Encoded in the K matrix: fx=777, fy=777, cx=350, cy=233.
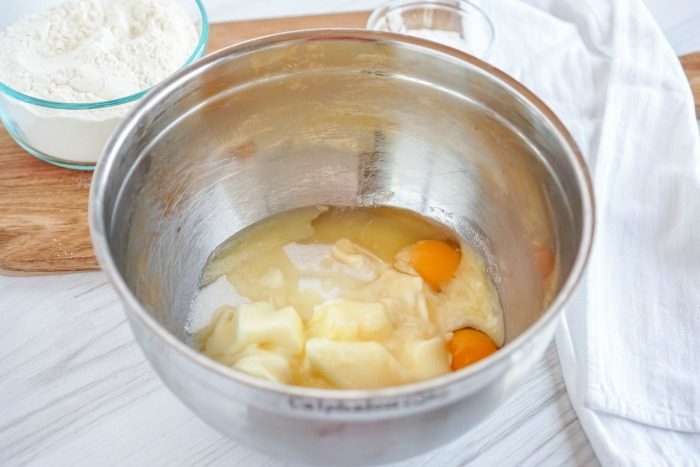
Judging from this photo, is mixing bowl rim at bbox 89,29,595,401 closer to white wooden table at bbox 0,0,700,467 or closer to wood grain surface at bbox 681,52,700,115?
white wooden table at bbox 0,0,700,467

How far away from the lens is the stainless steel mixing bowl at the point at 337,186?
671mm

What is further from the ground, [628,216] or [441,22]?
[441,22]

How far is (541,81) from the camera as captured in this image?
139cm

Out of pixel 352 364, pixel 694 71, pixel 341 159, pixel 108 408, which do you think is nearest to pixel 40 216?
pixel 108 408

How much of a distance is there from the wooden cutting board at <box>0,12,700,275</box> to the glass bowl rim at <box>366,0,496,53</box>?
60 centimetres

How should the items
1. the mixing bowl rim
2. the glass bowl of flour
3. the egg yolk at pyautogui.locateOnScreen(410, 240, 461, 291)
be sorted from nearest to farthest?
the mixing bowl rim
the egg yolk at pyautogui.locateOnScreen(410, 240, 461, 291)
the glass bowl of flour

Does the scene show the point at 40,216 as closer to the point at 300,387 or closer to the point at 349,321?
the point at 349,321

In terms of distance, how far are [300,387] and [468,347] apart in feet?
1.10

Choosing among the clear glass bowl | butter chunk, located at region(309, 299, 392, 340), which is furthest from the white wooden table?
the clear glass bowl

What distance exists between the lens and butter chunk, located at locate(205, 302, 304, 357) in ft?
3.00

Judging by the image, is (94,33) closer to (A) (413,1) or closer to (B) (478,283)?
(A) (413,1)

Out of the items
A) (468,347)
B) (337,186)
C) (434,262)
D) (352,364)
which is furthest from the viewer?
(337,186)

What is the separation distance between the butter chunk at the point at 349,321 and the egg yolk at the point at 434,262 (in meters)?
0.12

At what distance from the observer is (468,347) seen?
0.96m
